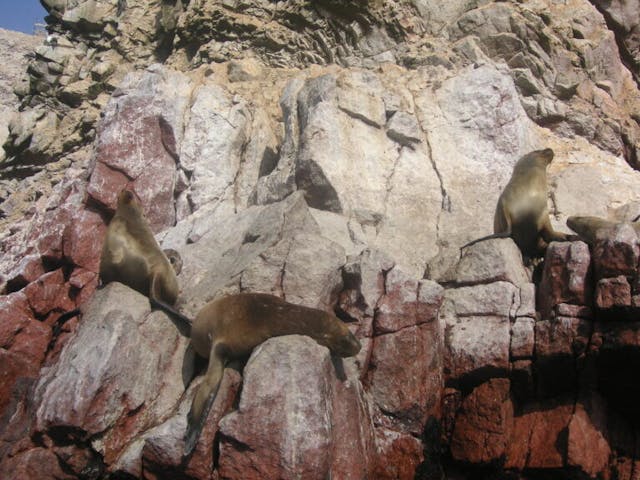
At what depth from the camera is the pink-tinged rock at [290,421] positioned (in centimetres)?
482

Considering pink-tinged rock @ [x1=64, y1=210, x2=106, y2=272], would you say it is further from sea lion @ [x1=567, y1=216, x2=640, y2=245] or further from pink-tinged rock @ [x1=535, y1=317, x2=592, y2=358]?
sea lion @ [x1=567, y1=216, x2=640, y2=245]

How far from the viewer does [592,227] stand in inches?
284

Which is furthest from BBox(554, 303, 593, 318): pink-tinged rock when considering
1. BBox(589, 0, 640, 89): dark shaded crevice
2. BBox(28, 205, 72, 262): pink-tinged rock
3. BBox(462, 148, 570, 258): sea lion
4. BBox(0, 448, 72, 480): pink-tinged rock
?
BBox(589, 0, 640, 89): dark shaded crevice

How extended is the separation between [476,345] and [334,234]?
102 inches

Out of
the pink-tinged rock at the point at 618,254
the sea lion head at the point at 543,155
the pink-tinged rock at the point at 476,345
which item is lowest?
the pink-tinged rock at the point at 476,345

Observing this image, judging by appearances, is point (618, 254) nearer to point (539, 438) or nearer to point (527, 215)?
point (527, 215)

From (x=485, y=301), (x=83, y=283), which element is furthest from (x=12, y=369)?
(x=485, y=301)

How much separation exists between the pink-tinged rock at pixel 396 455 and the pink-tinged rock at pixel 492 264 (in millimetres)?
2075

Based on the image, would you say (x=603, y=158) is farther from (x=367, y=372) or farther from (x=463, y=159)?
(x=367, y=372)

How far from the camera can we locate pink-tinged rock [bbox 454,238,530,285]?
6848mm

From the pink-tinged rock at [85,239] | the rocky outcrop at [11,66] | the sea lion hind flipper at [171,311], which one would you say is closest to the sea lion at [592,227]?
the sea lion hind flipper at [171,311]

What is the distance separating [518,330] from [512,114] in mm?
A: 5057

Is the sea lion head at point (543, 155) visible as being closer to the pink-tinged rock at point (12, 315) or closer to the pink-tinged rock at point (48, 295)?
the pink-tinged rock at point (48, 295)

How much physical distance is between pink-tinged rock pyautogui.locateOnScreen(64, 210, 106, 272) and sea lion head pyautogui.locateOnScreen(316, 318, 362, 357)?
5.01 metres
